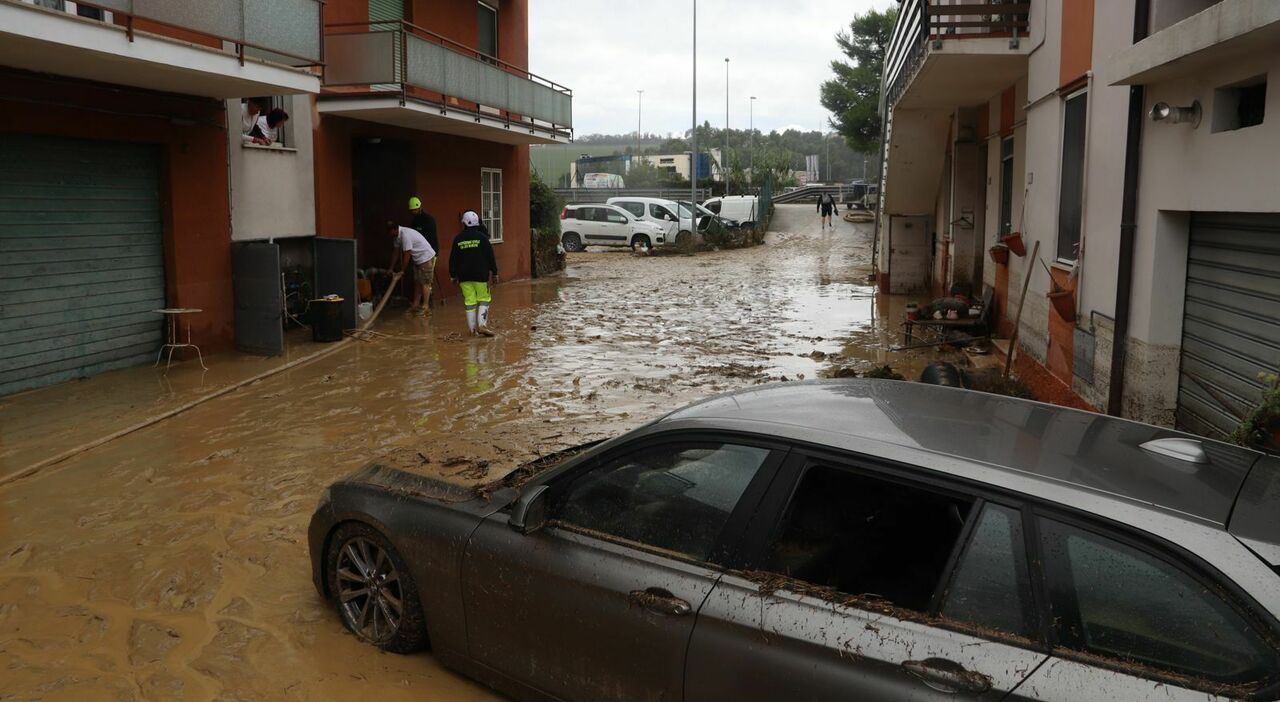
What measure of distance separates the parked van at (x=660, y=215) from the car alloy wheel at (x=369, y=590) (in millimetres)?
29197

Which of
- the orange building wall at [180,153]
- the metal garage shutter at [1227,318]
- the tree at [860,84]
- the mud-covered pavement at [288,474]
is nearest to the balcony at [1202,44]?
the metal garage shutter at [1227,318]

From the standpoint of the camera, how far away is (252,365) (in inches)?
452

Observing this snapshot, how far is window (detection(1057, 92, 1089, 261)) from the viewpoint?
883 centimetres

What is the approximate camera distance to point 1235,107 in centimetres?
574

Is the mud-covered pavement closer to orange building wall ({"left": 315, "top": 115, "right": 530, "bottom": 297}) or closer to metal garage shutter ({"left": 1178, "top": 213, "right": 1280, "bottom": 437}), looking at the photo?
orange building wall ({"left": 315, "top": 115, "right": 530, "bottom": 297})

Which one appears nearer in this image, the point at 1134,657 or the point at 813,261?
the point at 1134,657

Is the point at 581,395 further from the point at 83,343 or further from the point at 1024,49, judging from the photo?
the point at 1024,49

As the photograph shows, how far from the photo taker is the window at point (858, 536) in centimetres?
297

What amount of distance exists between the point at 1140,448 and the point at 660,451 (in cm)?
155

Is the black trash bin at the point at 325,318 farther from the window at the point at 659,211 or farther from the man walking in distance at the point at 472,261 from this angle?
the window at the point at 659,211

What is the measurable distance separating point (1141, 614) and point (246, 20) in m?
10.8

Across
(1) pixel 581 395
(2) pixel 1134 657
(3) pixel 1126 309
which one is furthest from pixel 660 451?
(1) pixel 581 395

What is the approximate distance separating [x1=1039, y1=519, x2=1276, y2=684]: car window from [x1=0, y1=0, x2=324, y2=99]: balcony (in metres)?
8.73

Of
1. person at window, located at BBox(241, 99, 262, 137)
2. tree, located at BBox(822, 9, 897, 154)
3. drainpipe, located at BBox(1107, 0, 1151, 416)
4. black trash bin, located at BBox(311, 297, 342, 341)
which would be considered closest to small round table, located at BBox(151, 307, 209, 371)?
black trash bin, located at BBox(311, 297, 342, 341)
